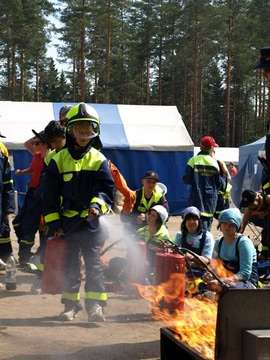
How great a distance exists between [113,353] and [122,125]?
487 inches

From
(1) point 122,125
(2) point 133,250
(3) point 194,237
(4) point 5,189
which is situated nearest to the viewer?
(3) point 194,237

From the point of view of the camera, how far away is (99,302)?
543cm

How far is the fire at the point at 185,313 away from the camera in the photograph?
3665 mm

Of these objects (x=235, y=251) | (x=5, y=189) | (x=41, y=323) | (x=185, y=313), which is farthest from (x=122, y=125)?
(x=185, y=313)

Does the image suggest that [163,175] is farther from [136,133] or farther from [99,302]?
[99,302]

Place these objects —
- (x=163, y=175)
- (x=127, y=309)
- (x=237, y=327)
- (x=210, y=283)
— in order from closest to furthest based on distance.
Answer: (x=237, y=327) → (x=210, y=283) → (x=127, y=309) → (x=163, y=175)

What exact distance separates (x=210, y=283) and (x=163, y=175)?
1213 cm

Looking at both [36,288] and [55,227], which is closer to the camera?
[55,227]

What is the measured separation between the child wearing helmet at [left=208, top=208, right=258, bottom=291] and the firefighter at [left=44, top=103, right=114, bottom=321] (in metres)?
1.18

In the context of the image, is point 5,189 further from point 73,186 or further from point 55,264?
point 55,264

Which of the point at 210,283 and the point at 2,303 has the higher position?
the point at 210,283

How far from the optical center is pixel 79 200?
17.7 feet

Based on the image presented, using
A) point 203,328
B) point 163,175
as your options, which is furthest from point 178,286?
point 163,175

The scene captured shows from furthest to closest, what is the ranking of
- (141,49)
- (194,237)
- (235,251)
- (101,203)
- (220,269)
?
(141,49), (194,237), (235,251), (220,269), (101,203)
